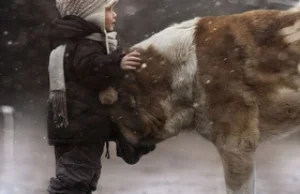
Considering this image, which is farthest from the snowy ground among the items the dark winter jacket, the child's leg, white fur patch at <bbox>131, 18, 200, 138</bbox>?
white fur patch at <bbox>131, 18, 200, 138</bbox>

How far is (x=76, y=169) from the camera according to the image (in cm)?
427

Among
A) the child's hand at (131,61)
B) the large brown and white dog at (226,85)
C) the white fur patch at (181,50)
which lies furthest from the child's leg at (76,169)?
the white fur patch at (181,50)

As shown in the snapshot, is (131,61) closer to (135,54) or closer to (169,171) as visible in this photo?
(135,54)

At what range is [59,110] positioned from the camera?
4227 mm

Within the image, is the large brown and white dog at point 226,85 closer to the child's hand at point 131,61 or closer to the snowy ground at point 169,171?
the child's hand at point 131,61

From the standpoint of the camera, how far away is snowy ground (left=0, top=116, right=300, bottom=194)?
6.50 metres

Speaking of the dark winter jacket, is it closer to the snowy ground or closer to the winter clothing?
the winter clothing

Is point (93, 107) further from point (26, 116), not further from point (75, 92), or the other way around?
point (26, 116)

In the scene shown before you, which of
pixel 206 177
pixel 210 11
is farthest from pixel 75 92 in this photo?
pixel 210 11

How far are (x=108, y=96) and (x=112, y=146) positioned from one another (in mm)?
2455

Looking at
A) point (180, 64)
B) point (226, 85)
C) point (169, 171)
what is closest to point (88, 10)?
point (180, 64)

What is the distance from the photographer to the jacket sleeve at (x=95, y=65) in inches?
160

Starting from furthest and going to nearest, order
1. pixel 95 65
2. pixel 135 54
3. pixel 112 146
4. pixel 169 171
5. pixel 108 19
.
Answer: pixel 169 171 → pixel 112 146 → pixel 108 19 → pixel 135 54 → pixel 95 65

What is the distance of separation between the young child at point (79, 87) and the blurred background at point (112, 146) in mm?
2032
